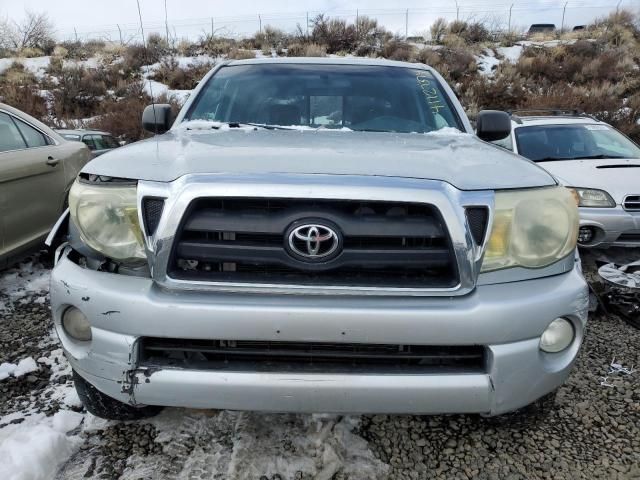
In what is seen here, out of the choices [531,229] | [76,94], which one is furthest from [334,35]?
[531,229]

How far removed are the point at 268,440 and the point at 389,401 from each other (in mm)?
707

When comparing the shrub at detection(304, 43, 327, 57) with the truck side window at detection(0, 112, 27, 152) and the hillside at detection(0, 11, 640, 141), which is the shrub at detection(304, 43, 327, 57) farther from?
the truck side window at detection(0, 112, 27, 152)

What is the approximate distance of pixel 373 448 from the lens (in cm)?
204

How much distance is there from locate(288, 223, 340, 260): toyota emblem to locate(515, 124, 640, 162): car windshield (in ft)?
15.6

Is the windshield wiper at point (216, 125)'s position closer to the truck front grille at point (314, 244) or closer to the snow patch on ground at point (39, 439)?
the truck front grille at point (314, 244)

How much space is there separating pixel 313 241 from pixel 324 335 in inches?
12.1

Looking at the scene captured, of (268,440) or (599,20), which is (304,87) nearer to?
(268,440)

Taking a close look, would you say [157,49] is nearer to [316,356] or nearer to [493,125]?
[493,125]

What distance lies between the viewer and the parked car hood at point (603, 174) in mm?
4648

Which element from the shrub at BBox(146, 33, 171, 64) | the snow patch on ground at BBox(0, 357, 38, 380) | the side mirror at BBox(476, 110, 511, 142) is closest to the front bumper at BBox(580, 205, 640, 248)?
the side mirror at BBox(476, 110, 511, 142)

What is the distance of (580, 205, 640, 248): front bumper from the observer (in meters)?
4.42

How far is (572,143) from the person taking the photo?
19.3 feet

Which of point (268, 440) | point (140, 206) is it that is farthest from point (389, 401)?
point (140, 206)

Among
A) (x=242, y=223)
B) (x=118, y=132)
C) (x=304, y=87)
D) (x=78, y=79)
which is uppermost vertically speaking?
(x=304, y=87)
